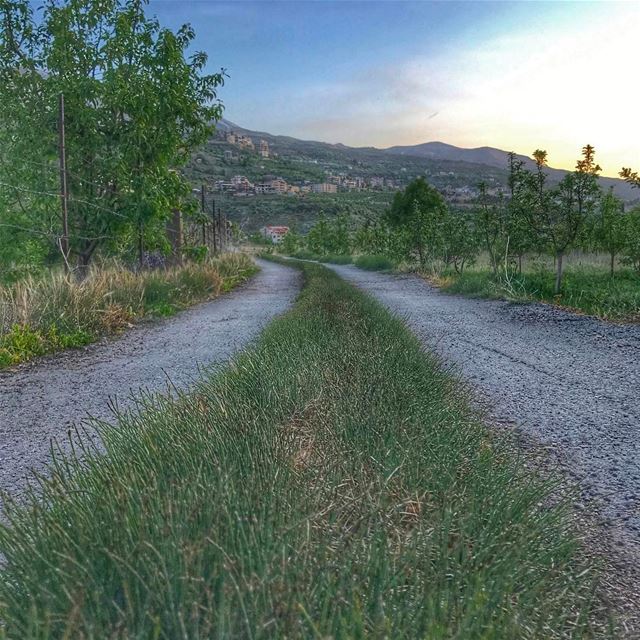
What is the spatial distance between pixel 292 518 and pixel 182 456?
57cm

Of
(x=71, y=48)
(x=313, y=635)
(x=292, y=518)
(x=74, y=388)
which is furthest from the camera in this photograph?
(x=71, y=48)

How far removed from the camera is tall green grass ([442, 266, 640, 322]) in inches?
323

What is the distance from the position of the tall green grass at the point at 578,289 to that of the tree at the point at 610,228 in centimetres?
59

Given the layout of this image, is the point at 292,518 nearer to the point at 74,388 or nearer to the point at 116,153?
the point at 74,388

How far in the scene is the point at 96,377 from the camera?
4.92 metres

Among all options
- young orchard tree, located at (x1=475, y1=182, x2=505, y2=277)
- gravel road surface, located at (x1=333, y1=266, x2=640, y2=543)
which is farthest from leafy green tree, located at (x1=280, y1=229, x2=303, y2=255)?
gravel road surface, located at (x1=333, y1=266, x2=640, y2=543)

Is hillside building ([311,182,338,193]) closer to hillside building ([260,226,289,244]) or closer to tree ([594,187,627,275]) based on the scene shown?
hillside building ([260,226,289,244])

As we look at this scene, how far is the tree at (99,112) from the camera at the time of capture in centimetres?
998

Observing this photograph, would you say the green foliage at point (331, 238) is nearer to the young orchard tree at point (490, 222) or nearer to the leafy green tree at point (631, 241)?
the young orchard tree at point (490, 222)

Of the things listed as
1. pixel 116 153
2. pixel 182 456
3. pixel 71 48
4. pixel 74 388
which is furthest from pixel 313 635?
pixel 71 48

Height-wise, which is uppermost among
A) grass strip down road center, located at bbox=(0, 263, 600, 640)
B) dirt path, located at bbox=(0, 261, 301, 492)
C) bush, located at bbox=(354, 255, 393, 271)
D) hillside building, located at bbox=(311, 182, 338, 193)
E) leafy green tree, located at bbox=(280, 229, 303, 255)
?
hillside building, located at bbox=(311, 182, 338, 193)

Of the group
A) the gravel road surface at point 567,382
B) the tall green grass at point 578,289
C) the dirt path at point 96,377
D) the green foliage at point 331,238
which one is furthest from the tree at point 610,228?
the green foliage at point 331,238

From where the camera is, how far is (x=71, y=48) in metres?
10.2

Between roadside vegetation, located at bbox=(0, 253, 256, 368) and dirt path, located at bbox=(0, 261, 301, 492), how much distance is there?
0.26 metres
